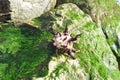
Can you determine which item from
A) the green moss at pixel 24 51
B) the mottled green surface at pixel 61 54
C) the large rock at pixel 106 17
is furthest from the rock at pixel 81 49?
the large rock at pixel 106 17

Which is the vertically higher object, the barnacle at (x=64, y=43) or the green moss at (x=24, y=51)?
the barnacle at (x=64, y=43)

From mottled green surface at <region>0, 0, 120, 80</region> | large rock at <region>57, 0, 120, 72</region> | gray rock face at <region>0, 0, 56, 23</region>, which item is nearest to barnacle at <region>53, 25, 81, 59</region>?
mottled green surface at <region>0, 0, 120, 80</region>

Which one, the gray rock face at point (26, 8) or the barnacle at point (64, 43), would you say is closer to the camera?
the barnacle at point (64, 43)

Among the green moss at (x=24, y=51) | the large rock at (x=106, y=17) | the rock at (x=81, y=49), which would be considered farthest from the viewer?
the large rock at (x=106, y=17)

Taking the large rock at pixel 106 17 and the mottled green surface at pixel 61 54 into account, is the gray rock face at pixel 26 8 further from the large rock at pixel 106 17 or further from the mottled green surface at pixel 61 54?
the large rock at pixel 106 17

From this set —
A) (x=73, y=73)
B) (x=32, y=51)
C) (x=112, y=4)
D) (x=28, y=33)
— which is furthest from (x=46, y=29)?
(x=112, y=4)

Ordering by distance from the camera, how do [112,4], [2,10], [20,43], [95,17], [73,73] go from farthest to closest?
[112,4]
[95,17]
[2,10]
[20,43]
[73,73]

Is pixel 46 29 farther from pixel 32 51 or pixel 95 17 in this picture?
pixel 95 17

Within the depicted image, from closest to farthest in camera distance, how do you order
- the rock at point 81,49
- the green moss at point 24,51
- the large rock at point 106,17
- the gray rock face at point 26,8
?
the green moss at point 24,51 → the rock at point 81,49 → the gray rock face at point 26,8 → the large rock at point 106,17
